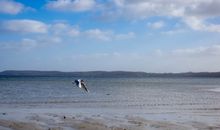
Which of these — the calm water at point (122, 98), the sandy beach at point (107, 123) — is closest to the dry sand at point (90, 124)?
the sandy beach at point (107, 123)

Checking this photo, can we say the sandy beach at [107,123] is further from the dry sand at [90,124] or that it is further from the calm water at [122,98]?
the calm water at [122,98]

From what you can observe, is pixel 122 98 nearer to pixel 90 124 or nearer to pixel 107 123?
pixel 107 123

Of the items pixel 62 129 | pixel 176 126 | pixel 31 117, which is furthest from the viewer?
pixel 31 117

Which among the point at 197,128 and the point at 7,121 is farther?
the point at 7,121

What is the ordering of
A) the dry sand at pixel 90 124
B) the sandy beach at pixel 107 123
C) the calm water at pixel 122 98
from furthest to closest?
the calm water at pixel 122 98 < the sandy beach at pixel 107 123 < the dry sand at pixel 90 124

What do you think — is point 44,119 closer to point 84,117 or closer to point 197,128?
point 84,117

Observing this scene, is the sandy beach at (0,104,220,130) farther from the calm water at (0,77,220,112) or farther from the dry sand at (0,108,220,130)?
the calm water at (0,77,220,112)

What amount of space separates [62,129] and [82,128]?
129 centimetres

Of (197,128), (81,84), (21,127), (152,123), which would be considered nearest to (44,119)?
(21,127)

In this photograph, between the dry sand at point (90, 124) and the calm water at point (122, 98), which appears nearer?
the dry sand at point (90, 124)

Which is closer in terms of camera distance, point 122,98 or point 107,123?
point 107,123

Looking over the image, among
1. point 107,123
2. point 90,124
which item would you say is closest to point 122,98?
point 107,123

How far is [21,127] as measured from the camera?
2222 cm

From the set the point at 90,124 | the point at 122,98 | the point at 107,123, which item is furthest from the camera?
the point at 122,98
